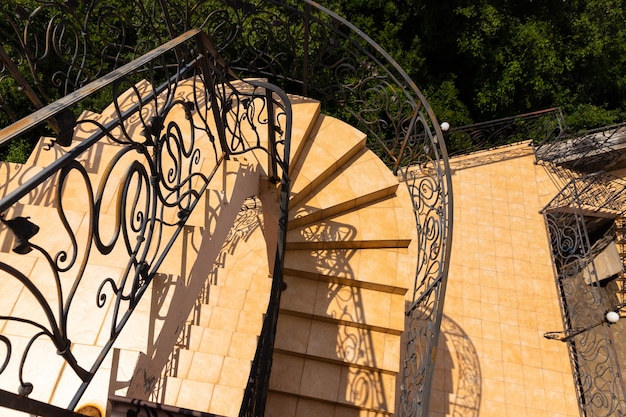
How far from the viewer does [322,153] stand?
6.02 m

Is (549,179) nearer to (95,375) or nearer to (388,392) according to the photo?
(388,392)

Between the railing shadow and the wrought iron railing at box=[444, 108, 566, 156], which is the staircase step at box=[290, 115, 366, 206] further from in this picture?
the wrought iron railing at box=[444, 108, 566, 156]

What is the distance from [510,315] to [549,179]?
406cm

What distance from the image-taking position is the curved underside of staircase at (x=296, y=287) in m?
3.40

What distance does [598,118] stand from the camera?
37.2 ft

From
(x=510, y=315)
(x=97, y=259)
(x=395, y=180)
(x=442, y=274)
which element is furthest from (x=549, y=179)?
(x=97, y=259)

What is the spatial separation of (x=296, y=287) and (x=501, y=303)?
5.36m

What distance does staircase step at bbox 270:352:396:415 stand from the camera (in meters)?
4.88

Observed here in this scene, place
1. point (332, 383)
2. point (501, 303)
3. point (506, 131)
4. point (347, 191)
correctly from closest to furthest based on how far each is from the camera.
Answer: point (332, 383)
point (347, 191)
point (501, 303)
point (506, 131)

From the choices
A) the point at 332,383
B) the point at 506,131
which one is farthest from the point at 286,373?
the point at 506,131

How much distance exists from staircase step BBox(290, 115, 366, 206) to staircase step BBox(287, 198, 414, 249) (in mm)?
486

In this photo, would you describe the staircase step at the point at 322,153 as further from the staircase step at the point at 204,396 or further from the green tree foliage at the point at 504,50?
the green tree foliage at the point at 504,50

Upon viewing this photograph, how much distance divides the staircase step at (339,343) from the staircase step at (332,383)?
12 centimetres

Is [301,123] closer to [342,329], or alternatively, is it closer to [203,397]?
[342,329]
